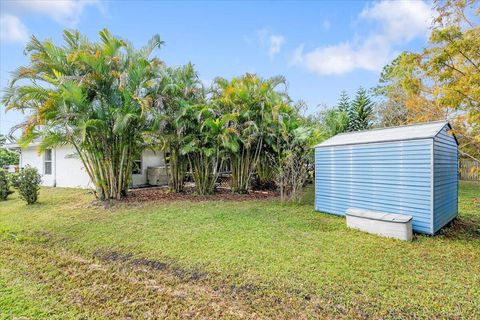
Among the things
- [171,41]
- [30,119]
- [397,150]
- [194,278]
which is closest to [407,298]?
[194,278]

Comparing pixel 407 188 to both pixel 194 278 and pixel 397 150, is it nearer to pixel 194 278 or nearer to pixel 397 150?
pixel 397 150

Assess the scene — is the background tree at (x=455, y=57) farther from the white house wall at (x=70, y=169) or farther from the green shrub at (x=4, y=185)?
the green shrub at (x=4, y=185)

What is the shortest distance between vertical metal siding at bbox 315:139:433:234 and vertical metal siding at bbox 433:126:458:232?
0.27 m

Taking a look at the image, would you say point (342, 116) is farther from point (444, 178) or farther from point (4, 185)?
point (4, 185)

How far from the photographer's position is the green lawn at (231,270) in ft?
8.39

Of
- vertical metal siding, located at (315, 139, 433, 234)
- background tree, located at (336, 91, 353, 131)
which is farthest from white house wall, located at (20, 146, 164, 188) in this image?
background tree, located at (336, 91, 353, 131)

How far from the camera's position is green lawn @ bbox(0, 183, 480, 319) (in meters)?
2.56

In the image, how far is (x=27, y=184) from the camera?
7.83m

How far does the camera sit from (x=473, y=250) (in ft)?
13.4

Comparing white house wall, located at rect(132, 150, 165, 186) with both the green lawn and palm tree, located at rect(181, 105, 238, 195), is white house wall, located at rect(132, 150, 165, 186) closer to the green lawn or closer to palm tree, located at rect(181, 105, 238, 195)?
palm tree, located at rect(181, 105, 238, 195)

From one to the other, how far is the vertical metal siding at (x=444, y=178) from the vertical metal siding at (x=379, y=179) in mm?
265

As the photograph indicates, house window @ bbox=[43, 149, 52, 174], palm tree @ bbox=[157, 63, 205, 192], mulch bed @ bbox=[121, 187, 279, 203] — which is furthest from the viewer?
house window @ bbox=[43, 149, 52, 174]

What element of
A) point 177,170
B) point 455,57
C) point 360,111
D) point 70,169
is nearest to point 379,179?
point 455,57

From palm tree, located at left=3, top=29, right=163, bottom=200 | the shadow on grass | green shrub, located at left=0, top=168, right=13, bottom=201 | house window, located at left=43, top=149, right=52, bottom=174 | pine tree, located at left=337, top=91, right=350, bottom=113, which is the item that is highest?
pine tree, located at left=337, top=91, right=350, bottom=113
